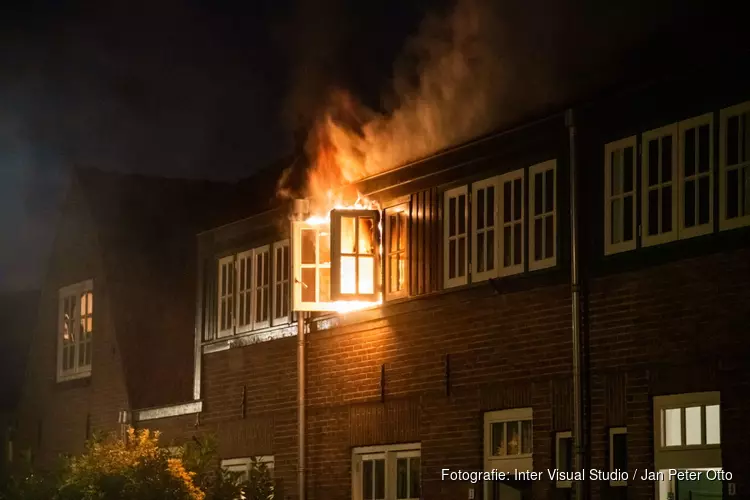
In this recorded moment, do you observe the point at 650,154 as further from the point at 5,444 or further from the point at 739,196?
the point at 5,444

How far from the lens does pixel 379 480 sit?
706 inches

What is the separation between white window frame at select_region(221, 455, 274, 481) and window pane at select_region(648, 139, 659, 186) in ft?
26.4

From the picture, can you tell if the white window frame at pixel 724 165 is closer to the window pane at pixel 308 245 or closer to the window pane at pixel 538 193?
the window pane at pixel 538 193

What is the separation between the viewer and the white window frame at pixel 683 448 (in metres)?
13.2

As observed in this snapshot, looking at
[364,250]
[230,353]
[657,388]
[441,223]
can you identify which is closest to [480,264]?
[441,223]

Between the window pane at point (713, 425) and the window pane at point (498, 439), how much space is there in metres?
3.11

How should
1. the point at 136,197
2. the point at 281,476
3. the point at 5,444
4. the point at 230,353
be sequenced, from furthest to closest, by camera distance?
the point at 5,444 < the point at 136,197 < the point at 230,353 < the point at 281,476

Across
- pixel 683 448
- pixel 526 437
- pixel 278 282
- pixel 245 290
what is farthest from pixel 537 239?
pixel 245 290

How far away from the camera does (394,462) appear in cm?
1766

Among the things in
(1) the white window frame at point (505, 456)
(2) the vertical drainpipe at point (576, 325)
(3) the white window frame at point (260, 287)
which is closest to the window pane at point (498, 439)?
(1) the white window frame at point (505, 456)

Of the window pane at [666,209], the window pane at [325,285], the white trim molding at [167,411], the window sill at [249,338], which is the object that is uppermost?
the window pane at [666,209]

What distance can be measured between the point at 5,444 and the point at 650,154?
1934 cm

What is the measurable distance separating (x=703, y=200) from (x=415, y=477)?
5.82m

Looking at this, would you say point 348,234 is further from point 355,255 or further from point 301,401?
point 301,401
